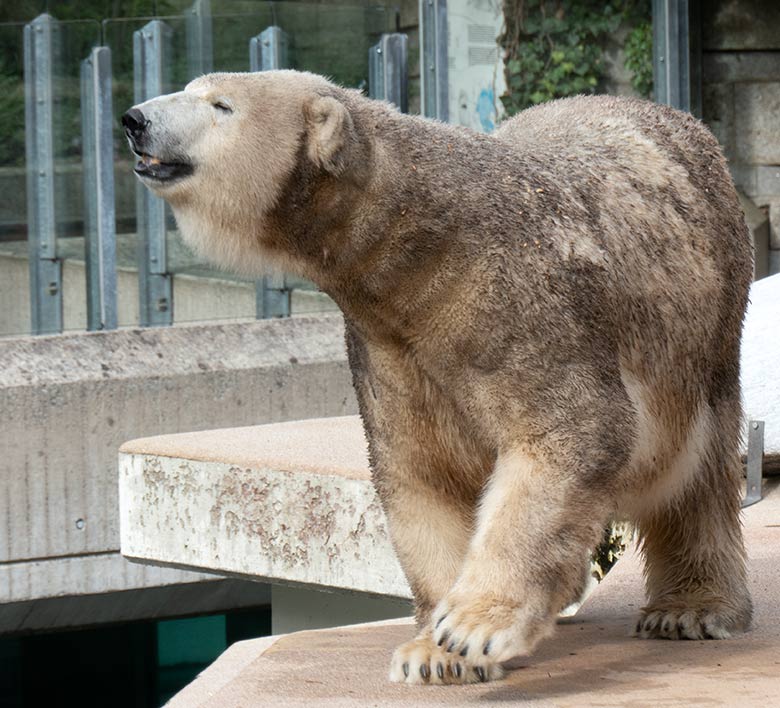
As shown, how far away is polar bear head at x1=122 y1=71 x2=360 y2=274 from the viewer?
3.06m

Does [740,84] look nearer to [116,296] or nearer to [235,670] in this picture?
[116,296]

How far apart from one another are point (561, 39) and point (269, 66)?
2558 millimetres

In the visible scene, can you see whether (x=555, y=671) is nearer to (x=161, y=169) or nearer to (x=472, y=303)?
(x=472, y=303)

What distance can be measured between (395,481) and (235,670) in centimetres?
64

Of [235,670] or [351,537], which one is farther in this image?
[351,537]

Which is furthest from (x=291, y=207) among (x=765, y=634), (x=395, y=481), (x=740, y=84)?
(x=740, y=84)

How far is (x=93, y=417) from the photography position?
6703 millimetres

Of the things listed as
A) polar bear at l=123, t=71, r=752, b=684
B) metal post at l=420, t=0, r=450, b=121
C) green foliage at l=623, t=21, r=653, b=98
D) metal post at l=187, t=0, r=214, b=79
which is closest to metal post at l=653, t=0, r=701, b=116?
green foliage at l=623, t=21, r=653, b=98

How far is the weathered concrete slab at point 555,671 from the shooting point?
3.16 metres

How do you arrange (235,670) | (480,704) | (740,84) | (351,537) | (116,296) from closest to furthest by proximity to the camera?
(480,704)
(235,670)
(351,537)
(116,296)
(740,84)

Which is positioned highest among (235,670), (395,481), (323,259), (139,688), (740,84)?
(740,84)

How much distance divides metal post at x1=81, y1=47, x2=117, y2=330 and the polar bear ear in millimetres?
4341

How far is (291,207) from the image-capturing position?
315cm

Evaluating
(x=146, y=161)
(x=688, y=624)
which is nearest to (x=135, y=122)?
(x=146, y=161)
